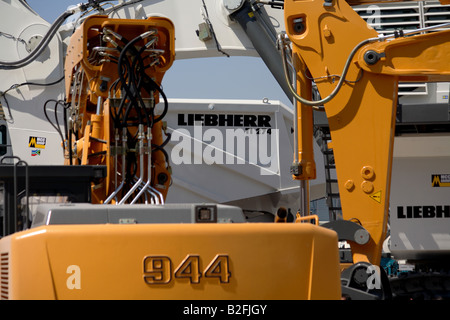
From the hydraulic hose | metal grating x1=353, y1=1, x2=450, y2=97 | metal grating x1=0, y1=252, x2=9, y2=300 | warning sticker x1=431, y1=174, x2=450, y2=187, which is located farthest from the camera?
the hydraulic hose

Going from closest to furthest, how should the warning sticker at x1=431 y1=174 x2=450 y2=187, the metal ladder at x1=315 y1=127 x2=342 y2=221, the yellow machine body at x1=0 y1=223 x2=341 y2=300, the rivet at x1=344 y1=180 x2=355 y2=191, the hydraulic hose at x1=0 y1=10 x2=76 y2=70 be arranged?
the yellow machine body at x1=0 y1=223 x2=341 y2=300, the rivet at x1=344 y1=180 x2=355 y2=191, the warning sticker at x1=431 y1=174 x2=450 y2=187, the metal ladder at x1=315 y1=127 x2=342 y2=221, the hydraulic hose at x1=0 y1=10 x2=76 y2=70

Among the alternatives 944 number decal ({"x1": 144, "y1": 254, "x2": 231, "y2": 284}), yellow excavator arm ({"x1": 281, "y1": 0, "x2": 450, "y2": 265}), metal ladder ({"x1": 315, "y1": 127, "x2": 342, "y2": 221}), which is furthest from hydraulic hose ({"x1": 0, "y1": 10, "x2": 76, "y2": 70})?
944 number decal ({"x1": 144, "y1": 254, "x2": 231, "y2": 284})

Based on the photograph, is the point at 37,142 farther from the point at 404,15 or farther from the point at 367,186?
the point at 367,186

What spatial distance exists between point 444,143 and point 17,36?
19.1 feet

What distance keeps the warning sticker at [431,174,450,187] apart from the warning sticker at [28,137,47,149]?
5.17m

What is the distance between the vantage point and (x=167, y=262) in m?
3.79

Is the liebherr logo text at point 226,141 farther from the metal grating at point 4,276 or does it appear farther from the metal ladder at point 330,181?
the metal grating at point 4,276

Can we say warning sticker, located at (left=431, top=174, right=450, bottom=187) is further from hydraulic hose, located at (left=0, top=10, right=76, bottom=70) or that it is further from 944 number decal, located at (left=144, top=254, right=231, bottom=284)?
Result: hydraulic hose, located at (left=0, top=10, right=76, bottom=70)

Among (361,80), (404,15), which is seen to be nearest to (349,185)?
(361,80)

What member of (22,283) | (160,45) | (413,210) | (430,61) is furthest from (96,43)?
(22,283)

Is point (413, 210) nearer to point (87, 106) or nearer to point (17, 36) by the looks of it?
point (87, 106)

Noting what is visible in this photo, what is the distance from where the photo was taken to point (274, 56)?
9633mm

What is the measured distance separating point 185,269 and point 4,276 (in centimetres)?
86

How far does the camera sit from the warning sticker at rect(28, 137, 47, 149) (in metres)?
10.5
